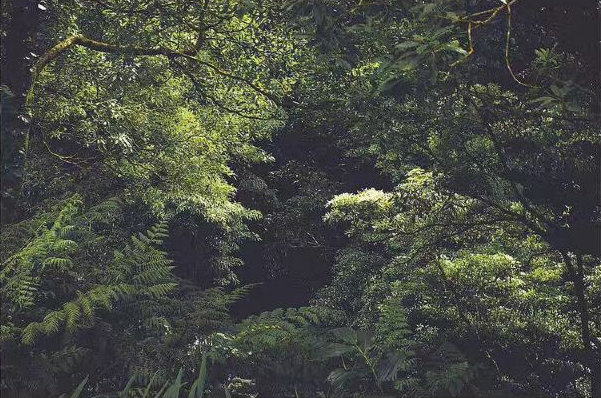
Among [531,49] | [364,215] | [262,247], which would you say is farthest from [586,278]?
[262,247]

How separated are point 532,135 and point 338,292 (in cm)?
507

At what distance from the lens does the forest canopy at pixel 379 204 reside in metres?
4.56

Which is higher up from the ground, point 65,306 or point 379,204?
point 379,204

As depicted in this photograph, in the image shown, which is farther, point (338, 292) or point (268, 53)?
point (338, 292)

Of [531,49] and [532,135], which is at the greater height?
[531,49]

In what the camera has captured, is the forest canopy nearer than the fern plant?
Yes

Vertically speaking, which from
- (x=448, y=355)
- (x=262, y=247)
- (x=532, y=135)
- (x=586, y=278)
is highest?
(x=262, y=247)

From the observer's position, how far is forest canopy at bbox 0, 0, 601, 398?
456cm

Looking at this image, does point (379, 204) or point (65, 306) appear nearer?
point (65, 306)

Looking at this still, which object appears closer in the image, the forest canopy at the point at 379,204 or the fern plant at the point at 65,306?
the forest canopy at the point at 379,204

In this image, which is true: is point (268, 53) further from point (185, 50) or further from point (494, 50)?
point (494, 50)

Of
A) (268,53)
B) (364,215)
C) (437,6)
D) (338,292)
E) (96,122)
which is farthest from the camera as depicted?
(338,292)

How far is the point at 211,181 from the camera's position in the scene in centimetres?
1062

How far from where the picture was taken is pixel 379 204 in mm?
8336
